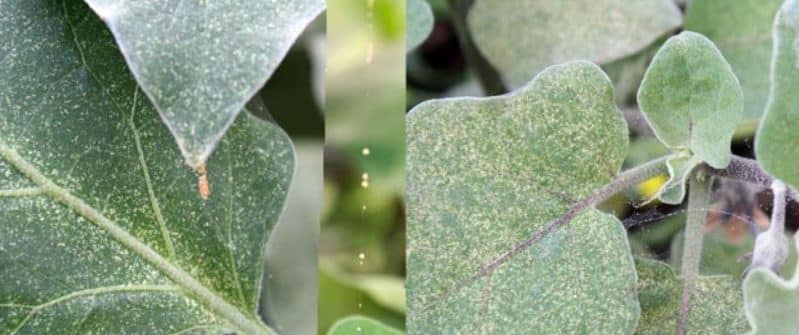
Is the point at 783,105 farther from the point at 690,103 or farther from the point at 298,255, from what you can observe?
the point at 298,255

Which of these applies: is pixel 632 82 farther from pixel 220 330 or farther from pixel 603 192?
pixel 220 330

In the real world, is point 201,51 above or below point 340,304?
above

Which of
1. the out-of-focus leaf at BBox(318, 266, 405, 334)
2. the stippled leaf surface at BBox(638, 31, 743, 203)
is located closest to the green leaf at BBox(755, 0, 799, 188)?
the stippled leaf surface at BBox(638, 31, 743, 203)

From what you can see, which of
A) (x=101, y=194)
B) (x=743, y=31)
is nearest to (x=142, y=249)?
(x=101, y=194)

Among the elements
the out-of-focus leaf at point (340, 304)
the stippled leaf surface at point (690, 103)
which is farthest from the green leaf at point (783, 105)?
the out-of-focus leaf at point (340, 304)

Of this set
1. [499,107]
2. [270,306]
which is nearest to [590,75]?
[499,107]

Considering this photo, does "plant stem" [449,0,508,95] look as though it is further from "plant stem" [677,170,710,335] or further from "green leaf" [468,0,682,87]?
"plant stem" [677,170,710,335]

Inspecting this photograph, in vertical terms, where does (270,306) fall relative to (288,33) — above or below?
below
